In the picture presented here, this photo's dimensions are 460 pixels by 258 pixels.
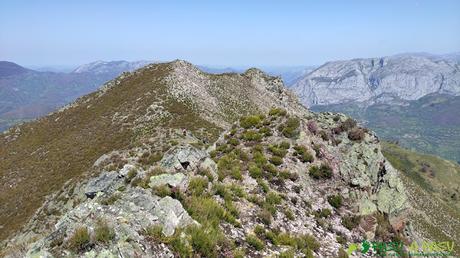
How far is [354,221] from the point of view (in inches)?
912

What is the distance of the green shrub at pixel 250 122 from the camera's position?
109ft

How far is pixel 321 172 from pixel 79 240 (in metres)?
18.2

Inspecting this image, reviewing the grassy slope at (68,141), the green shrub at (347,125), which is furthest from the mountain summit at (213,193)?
the grassy slope at (68,141)

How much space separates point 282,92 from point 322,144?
266ft

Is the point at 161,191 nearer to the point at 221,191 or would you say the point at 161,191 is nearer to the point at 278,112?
the point at 221,191

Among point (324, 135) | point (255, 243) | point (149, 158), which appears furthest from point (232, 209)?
point (149, 158)

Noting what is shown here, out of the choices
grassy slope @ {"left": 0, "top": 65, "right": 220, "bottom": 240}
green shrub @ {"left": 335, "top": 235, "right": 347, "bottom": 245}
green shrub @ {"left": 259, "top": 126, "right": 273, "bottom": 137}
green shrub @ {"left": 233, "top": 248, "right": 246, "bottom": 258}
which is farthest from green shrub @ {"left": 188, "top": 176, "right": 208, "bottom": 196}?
grassy slope @ {"left": 0, "top": 65, "right": 220, "bottom": 240}

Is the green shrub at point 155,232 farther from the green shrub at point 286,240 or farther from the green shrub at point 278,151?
the green shrub at point 278,151

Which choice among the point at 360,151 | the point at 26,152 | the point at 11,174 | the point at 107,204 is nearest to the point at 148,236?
the point at 107,204

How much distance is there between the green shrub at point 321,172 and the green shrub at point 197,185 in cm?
876

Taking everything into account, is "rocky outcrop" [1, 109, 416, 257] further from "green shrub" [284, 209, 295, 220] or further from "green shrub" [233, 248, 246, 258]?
"green shrub" [233, 248, 246, 258]

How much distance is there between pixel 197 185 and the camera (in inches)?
821

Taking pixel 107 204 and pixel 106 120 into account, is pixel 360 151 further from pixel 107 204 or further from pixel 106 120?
pixel 106 120

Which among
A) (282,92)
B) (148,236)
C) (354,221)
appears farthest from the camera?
(282,92)
